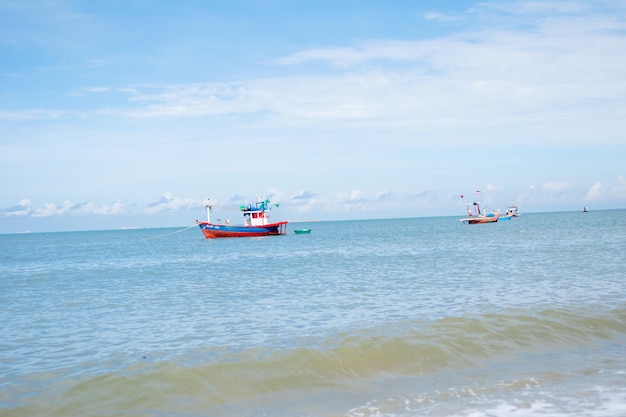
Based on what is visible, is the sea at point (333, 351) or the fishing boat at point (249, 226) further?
the fishing boat at point (249, 226)

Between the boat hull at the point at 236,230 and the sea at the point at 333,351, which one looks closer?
the sea at the point at 333,351

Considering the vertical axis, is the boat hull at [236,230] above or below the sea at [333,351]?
above

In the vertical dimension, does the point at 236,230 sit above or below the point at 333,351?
above

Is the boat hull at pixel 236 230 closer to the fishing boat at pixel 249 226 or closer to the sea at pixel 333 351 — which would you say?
the fishing boat at pixel 249 226

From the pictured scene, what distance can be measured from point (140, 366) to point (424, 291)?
12.0 m

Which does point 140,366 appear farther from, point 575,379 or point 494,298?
point 494,298

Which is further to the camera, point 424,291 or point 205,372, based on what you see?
point 424,291

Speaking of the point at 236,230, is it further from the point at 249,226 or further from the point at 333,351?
the point at 333,351

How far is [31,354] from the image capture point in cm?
1355

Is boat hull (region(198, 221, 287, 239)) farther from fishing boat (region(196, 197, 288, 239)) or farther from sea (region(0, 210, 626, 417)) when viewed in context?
sea (region(0, 210, 626, 417))

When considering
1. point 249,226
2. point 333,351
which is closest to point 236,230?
point 249,226

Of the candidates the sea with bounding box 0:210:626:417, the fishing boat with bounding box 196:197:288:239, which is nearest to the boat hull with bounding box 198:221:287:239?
the fishing boat with bounding box 196:197:288:239

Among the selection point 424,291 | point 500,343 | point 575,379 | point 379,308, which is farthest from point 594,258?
point 575,379

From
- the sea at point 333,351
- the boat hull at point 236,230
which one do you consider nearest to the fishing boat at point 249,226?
the boat hull at point 236,230
